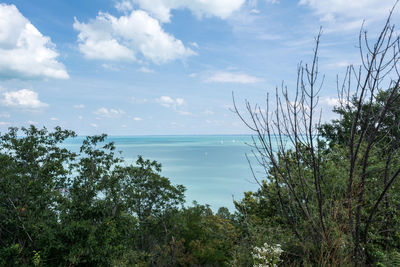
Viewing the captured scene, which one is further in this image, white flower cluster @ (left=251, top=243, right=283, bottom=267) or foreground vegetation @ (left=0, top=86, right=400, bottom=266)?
foreground vegetation @ (left=0, top=86, right=400, bottom=266)

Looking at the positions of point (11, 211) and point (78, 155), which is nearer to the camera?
point (11, 211)

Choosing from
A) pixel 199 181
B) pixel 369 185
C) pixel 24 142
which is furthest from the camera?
pixel 199 181

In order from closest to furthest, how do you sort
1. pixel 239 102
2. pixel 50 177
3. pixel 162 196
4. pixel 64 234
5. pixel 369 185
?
pixel 239 102 < pixel 369 185 < pixel 64 234 < pixel 50 177 < pixel 162 196

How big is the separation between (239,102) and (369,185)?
2860 millimetres

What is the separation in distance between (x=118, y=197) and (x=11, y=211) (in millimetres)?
2689

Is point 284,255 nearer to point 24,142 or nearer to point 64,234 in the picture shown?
point 64,234

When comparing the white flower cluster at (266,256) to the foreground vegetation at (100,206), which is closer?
the white flower cluster at (266,256)

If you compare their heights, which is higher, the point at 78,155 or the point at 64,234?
the point at 78,155

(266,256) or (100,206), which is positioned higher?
(266,256)

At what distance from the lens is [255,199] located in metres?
10.0

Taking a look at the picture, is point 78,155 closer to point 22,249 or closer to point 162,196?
point 22,249

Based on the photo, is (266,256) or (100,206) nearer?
(266,256)

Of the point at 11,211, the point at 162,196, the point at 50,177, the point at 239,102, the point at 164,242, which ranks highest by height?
the point at 239,102

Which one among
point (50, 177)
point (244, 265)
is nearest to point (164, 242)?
point (50, 177)
